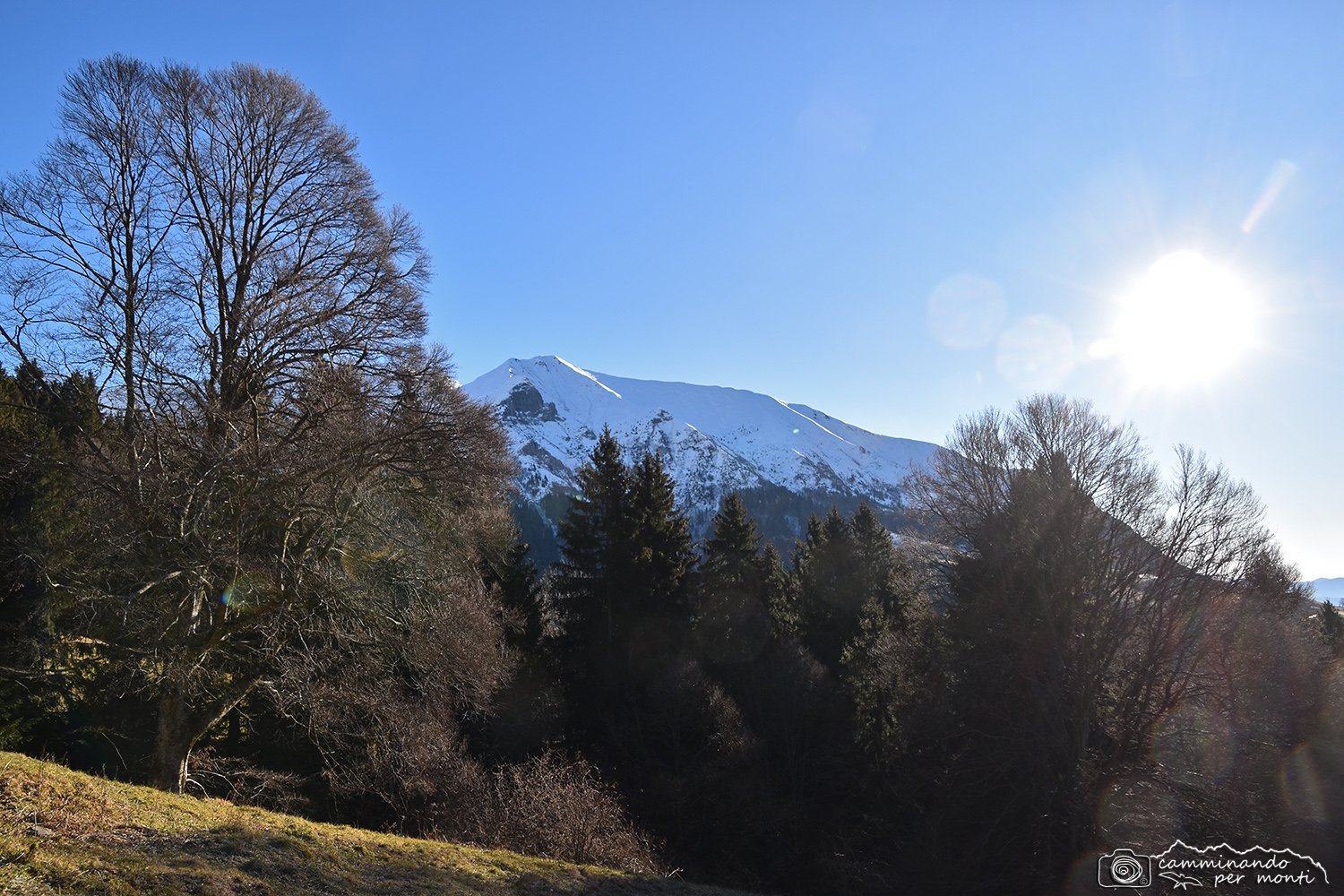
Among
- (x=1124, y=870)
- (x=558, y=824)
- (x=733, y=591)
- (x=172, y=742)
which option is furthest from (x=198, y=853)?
(x=733, y=591)

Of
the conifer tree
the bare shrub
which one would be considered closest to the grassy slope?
the bare shrub

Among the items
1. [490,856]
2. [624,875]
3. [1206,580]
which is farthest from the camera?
[1206,580]

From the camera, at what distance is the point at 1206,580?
56.1ft

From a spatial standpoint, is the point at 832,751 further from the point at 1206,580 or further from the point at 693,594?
the point at 1206,580

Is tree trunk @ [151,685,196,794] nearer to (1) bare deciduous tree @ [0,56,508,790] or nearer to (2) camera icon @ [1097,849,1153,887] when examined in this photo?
(1) bare deciduous tree @ [0,56,508,790]

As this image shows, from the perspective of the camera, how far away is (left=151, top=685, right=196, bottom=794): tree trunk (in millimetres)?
10195

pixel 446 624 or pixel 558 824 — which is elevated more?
pixel 446 624

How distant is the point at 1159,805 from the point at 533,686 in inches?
729

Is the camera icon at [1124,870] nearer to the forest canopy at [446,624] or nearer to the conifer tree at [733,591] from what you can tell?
the forest canopy at [446,624]

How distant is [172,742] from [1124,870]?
17.6 meters

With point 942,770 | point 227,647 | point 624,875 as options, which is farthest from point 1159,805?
point 227,647

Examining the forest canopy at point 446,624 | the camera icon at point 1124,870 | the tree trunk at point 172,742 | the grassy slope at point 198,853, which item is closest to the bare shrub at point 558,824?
the forest canopy at point 446,624

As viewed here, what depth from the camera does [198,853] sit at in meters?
6.62

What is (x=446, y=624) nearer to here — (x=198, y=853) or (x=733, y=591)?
(x=198, y=853)
